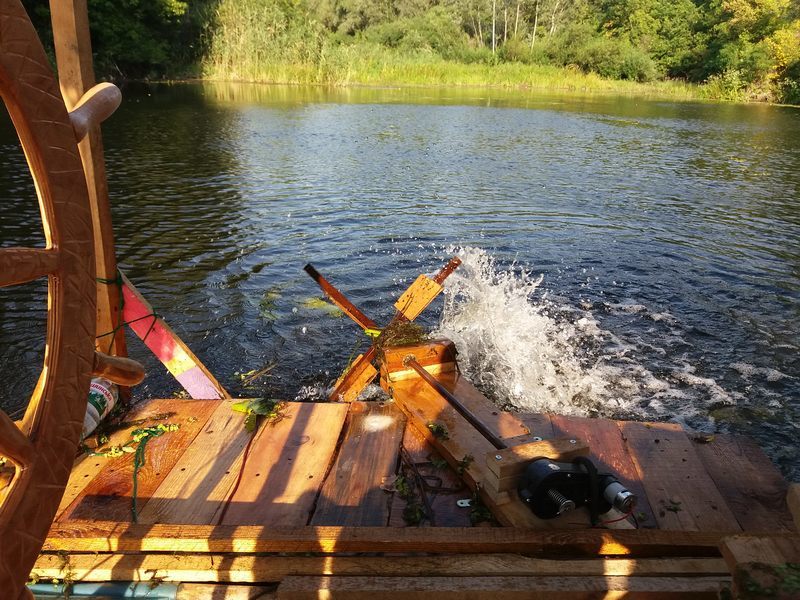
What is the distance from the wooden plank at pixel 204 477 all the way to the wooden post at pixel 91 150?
93 cm

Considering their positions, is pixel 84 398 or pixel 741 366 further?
pixel 741 366

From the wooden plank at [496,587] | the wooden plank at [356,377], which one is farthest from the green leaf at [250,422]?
the wooden plank at [496,587]

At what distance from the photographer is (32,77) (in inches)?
58.4

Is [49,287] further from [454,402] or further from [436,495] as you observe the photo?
[454,402]

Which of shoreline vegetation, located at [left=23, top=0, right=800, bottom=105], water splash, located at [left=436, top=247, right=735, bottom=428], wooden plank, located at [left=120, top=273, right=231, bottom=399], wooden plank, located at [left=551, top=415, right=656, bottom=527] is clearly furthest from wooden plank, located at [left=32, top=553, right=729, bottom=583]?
shoreline vegetation, located at [left=23, top=0, right=800, bottom=105]

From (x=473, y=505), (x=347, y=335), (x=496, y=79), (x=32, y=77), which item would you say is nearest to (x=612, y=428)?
(x=473, y=505)

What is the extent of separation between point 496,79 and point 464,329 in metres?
49.3

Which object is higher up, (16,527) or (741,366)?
(16,527)

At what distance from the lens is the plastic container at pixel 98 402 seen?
3.91 meters

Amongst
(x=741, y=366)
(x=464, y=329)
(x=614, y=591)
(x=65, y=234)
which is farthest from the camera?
(x=464, y=329)

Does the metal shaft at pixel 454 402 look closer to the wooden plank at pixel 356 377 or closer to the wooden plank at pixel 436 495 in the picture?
the wooden plank at pixel 436 495

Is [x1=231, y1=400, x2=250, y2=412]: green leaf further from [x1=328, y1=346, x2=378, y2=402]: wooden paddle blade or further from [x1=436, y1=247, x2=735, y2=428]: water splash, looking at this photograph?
[x1=436, y1=247, x2=735, y2=428]: water splash

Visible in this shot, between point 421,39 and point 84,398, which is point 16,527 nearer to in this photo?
point 84,398

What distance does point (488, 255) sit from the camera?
36.8ft
